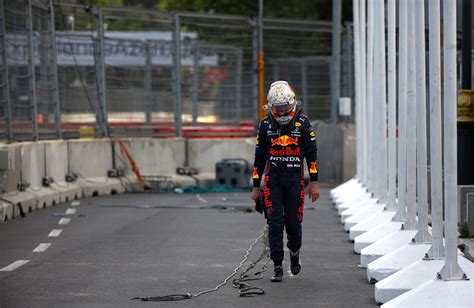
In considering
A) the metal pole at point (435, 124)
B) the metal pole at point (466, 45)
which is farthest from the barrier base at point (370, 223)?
the metal pole at point (435, 124)

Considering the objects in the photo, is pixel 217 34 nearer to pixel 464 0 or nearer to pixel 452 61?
pixel 464 0

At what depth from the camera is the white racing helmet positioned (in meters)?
11.7

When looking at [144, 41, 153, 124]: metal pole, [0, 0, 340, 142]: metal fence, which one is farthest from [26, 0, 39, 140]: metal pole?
[144, 41, 153, 124]: metal pole

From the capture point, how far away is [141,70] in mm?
28969

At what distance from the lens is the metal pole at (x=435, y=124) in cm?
964

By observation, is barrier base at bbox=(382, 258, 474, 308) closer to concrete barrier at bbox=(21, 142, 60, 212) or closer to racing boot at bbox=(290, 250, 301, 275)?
racing boot at bbox=(290, 250, 301, 275)

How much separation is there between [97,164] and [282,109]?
14141 mm

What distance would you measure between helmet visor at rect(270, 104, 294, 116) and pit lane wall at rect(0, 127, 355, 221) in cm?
739

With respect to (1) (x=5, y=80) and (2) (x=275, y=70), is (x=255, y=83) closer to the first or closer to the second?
(2) (x=275, y=70)

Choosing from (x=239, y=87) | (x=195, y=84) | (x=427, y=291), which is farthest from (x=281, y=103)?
(x=239, y=87)

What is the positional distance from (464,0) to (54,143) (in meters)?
8.71

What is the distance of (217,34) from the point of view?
3080 centimetres

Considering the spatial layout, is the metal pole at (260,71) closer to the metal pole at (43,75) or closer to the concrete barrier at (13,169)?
the metal pole at (43,75)

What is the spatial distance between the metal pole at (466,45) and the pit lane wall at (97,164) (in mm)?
6505
